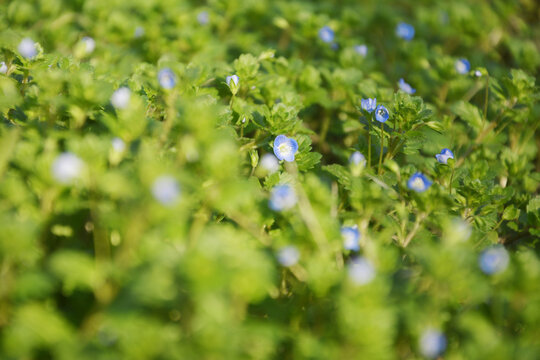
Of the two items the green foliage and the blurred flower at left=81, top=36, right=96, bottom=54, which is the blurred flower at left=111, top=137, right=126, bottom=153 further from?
the blurred flower at left=81, top=36, right=96, bottom=54

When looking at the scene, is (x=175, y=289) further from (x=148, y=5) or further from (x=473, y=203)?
(x=148, y=5)

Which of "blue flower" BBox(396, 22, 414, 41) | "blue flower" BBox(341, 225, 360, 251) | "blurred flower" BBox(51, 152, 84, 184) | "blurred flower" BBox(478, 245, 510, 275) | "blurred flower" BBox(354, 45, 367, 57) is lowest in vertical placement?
"blue flower" BBox(396, 22, 414, 41)

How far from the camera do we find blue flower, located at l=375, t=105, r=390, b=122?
221cm

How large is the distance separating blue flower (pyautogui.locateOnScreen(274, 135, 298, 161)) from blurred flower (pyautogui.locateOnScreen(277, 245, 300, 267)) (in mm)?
666

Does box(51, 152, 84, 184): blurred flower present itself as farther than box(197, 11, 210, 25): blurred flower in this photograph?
No

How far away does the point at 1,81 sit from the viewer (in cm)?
202

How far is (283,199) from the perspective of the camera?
5.39 ft

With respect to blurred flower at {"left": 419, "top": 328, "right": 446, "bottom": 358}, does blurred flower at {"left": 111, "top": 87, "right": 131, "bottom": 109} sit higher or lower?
higher

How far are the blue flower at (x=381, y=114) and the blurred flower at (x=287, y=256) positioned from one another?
977mm

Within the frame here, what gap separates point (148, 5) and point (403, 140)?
2.19 meters

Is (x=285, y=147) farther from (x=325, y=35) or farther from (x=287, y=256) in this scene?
(x=325, y=35)

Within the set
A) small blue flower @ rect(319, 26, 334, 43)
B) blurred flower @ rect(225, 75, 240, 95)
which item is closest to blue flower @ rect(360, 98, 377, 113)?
blurred flower @ rect(225, 75, 240, 95)

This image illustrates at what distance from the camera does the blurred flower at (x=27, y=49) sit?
2104 mm

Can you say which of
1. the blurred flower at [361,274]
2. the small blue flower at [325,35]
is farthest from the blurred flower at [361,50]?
the blurred flower at [361,274]
